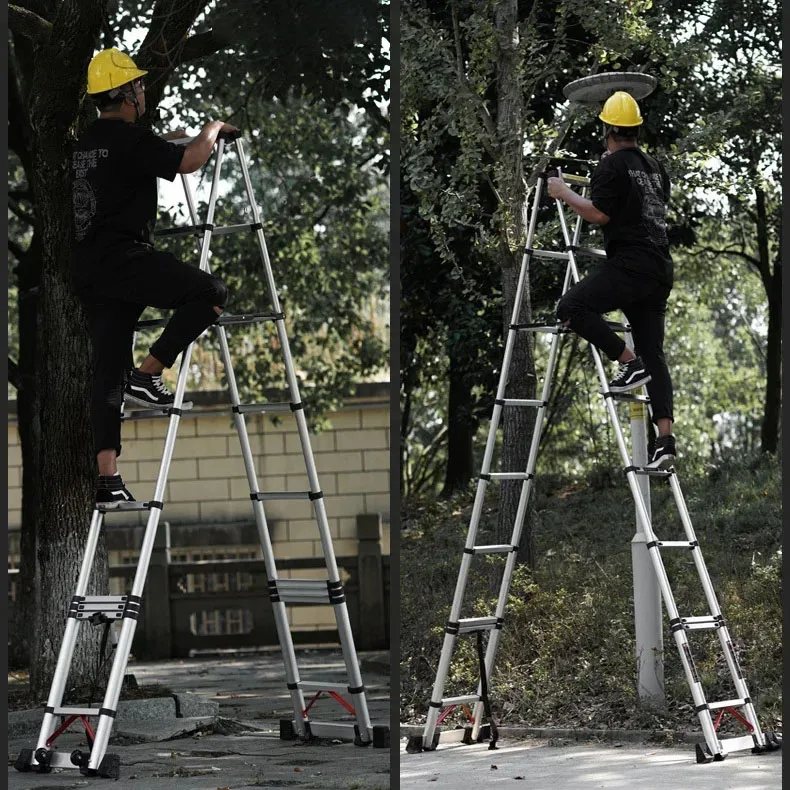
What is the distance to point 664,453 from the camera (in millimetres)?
4641

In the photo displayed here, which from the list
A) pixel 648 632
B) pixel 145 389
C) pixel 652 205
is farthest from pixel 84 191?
pixel 648 632

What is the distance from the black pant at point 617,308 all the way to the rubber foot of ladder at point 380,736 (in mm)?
1597

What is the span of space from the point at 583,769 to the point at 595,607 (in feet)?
5.79

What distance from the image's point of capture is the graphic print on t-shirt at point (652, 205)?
4641 millimetres

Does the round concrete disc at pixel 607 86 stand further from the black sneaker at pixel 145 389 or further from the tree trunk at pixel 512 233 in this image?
the black sneaker at pixel 145 389

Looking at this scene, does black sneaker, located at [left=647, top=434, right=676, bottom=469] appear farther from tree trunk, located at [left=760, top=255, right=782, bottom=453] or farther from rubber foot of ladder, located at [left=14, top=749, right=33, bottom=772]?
tree trunk, located at [left=760, top=255, right=782, bottom=453]

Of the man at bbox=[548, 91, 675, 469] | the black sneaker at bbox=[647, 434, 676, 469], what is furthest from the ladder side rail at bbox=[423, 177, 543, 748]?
the black sneaker at bbox=[647, 434, 676, 469]

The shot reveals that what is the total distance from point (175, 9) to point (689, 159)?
9.29ft

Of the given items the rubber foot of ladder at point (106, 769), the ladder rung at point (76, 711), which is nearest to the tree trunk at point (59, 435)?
the ladder rung at point (76, 711)

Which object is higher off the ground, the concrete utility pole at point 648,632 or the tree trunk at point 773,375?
the tree trunk at point 773,375

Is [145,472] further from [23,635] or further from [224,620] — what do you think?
[23,635]

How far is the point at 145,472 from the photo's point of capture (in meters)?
12.4

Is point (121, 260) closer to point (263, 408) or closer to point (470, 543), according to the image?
point (263, 408)

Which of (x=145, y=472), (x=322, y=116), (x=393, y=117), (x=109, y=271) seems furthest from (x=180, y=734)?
(x=145, y=472)
